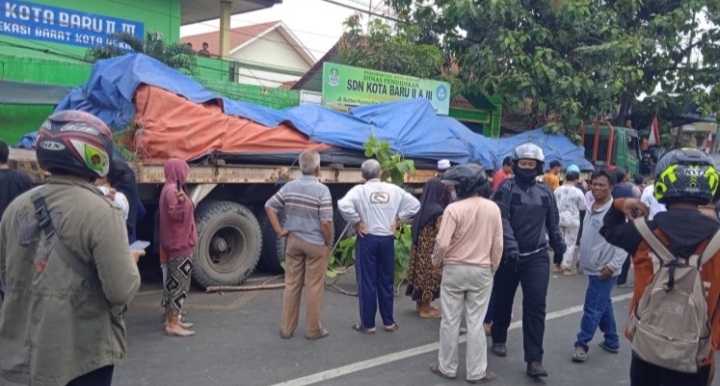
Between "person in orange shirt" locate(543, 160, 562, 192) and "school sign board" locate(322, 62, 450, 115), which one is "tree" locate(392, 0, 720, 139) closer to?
"school sign board" locate(322, 62, 450, 115)

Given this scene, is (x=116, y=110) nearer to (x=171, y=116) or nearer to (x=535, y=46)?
(x=171, y=116)

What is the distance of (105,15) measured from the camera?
15.3 meters

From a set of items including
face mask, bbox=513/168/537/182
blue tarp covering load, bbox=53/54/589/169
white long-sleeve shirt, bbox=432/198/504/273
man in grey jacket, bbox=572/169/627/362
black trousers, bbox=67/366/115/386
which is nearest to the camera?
black trousers, bbox=67/366/115/386

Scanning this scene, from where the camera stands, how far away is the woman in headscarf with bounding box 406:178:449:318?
6996mm

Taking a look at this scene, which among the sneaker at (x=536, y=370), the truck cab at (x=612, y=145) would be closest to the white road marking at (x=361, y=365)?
the sneaker at (x=536, y=370)

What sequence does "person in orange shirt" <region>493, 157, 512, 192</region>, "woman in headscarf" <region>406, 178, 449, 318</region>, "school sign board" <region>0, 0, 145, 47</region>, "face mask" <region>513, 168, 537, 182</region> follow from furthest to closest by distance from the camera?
1. "school sign board" <region>0, 0, 145, 47</region>
2. "person in orange shirt" <region>493, 157, 512, 192</region>
3. "woman in headscarf" <region>406, 178, 449, 318</region>
4. "face mask" <region>513, 168, 537, 182</region>

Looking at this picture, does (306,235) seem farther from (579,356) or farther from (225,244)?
(579,356)

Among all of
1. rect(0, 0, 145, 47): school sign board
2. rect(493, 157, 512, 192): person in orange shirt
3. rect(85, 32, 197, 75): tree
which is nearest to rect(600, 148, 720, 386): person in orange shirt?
rect(493, 157, 512, 192): person in orange shirt

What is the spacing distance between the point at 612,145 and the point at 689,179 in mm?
12474

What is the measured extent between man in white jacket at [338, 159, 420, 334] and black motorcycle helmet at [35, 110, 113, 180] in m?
3.91

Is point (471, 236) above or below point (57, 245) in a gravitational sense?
below

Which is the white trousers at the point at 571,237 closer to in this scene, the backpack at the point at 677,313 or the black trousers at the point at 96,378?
the backpack at the point at 677,313

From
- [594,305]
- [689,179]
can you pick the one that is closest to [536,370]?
[594,305]

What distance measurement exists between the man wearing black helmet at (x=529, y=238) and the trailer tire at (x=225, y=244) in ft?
12.5
